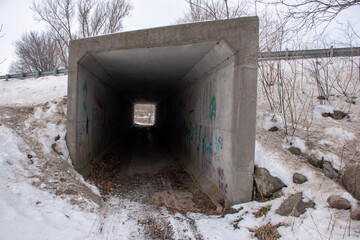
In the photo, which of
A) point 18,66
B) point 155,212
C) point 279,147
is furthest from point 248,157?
Result: point 18,66

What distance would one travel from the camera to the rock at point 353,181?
354cm

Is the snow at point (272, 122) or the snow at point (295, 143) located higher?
the snow at point (272, 122)

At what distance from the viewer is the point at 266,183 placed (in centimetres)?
430

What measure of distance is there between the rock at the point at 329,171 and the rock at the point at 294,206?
905mm

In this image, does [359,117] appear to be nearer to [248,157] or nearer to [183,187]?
[248,157]

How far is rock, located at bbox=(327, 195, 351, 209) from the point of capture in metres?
3.32

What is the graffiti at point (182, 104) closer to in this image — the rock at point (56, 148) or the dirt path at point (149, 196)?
the dirt path at point (149, 196)

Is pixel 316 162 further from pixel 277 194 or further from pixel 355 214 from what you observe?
pixel 355 214

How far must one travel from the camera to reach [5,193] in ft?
11.4

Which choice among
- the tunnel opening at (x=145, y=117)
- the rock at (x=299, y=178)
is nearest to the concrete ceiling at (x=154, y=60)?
the rock at (x=299, y=178)

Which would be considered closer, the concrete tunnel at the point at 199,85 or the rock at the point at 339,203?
the rock at the point at 339,203

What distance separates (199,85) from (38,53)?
3026 cm

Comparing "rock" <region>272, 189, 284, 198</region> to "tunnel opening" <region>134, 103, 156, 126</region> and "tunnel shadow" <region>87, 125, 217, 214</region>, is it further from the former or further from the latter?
"tunnel opening" <region>134, 103, 156, 126</region>

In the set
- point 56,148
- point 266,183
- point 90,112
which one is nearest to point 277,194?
point 266,183
